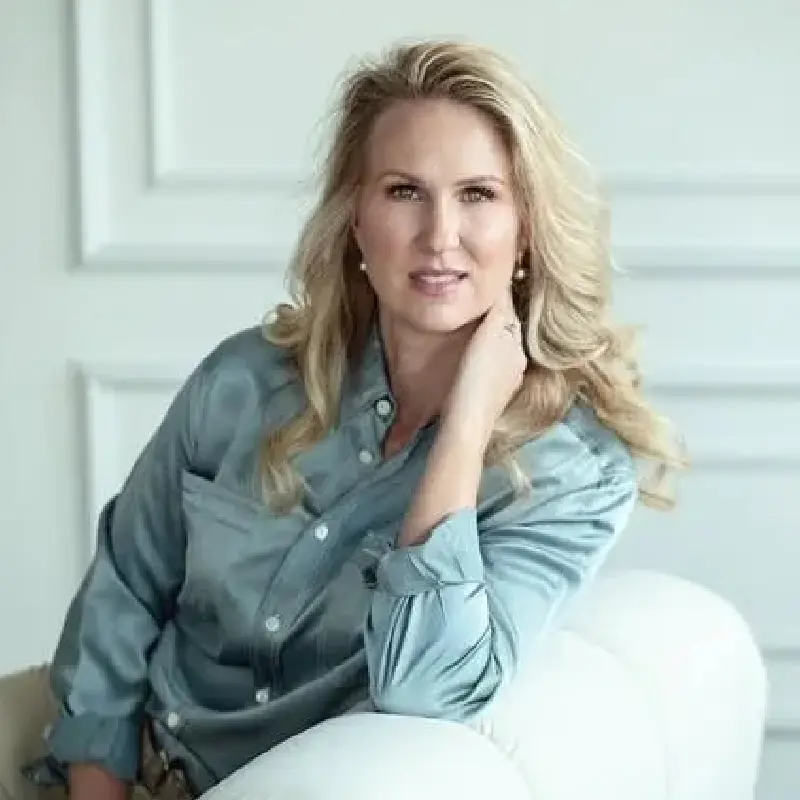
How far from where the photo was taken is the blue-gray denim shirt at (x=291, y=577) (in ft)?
4.47

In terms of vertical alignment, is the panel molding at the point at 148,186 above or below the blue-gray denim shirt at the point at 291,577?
Result: above

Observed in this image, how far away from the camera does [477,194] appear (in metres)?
1.54

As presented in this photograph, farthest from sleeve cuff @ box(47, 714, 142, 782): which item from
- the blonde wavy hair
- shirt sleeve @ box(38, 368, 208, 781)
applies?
the blonde wavy hair

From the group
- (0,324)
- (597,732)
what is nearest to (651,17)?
(0,324)

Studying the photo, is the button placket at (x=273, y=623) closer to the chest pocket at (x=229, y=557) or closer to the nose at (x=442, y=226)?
the chest pocket at (x=229, y=557)

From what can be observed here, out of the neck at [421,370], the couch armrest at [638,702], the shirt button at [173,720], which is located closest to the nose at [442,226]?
the neck at [421,370]

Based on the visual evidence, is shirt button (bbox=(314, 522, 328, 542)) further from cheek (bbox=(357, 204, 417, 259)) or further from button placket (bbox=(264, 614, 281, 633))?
cheek (bbox=(357, 204, 417, 259))

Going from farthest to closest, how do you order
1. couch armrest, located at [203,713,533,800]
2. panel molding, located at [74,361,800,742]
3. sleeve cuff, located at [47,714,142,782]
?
panel molding, located at [74,361,800,742]
sleeve cuff, located at [47,714,142,782]
couch armrest, located at [203,713,533,800]

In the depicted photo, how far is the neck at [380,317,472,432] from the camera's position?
1604mm

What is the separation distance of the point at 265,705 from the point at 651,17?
107cm

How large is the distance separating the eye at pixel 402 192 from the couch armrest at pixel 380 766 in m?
0.52

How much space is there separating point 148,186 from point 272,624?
32.6 inches

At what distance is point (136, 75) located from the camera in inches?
85.2

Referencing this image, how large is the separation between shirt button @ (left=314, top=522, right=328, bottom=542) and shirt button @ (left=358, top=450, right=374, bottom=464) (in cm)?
8
